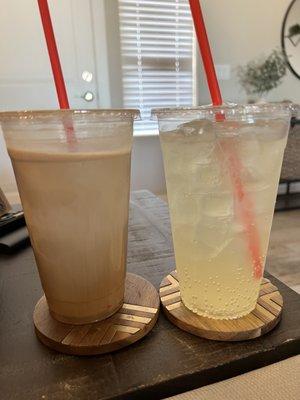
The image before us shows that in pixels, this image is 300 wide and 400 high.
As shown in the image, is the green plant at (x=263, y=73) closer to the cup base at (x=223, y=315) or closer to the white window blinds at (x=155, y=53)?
the white window blinds at (x=155, y=53)

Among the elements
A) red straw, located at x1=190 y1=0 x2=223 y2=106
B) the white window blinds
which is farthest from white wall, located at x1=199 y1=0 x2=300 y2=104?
red straw, located at x1=190 y1=0 x2=223 y2=106

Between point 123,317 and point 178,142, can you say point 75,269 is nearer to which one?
point 123,317

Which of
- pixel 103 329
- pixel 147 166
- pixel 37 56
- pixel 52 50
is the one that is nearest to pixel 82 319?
pixel 103 329

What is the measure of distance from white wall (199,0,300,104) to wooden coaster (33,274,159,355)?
2.46 m

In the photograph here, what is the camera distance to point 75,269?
38 centimetres

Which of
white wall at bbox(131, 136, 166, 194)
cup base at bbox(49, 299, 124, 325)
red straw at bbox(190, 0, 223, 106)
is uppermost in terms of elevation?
red straw at bbox(190, 0, 223, 106)

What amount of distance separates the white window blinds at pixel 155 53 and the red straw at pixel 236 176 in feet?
6.50

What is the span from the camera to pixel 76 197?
0.36 m

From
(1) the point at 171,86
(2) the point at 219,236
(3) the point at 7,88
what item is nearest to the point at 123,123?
(2) the point at 219,236

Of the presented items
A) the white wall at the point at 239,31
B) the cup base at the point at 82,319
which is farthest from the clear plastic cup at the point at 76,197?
the white wall at the point at 239,31

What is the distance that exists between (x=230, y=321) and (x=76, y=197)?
24 centimetres

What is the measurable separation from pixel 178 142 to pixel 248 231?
137 millimetres

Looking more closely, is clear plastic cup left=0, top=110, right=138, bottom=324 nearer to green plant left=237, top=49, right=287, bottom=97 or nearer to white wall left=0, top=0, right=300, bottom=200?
white wall left=0, top=0, right=300, bottom=200

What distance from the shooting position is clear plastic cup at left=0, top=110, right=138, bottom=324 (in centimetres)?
35
